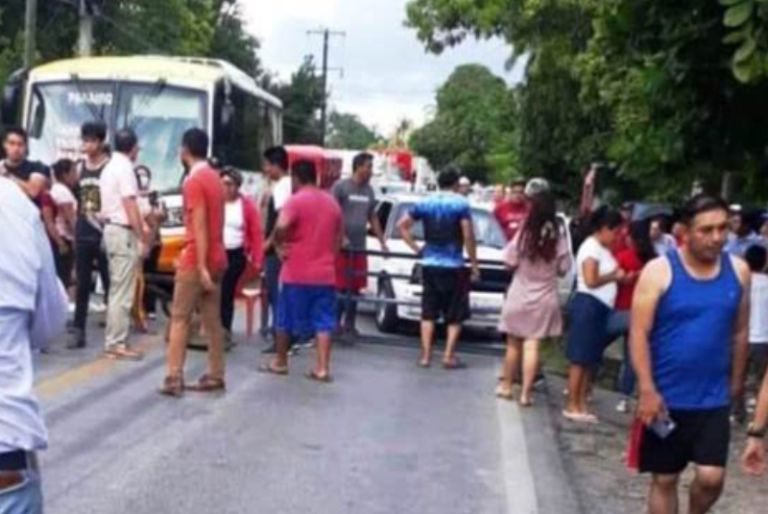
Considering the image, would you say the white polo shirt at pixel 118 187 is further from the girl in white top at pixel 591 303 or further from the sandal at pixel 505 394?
the girl in white top at pixel 591 303

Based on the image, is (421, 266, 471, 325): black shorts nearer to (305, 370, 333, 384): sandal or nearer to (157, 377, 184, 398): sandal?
(305, 370, 333, 384): sandal

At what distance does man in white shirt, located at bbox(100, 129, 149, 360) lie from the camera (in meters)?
13.9

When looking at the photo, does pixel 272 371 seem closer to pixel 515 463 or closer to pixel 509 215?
pixel 515 463

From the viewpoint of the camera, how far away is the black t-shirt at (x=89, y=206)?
1466 centimetres

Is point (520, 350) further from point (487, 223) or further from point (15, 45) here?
point (15, 45)

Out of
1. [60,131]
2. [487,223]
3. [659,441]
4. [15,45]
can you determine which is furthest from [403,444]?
[15,45]

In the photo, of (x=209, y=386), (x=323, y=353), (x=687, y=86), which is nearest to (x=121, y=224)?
(x=209, y=386)

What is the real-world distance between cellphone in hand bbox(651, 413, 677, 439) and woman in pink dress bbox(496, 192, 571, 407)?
5609 millimetres

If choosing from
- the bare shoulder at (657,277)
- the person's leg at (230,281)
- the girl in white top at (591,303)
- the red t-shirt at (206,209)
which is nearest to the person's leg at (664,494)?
the bare shoulder at (657,277)

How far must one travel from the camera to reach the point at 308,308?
13.9 meters

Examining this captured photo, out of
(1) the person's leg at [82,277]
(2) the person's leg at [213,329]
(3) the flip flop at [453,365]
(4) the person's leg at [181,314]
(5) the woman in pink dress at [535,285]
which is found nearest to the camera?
(4) the person's leg at [181,314]

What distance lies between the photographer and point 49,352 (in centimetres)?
1448

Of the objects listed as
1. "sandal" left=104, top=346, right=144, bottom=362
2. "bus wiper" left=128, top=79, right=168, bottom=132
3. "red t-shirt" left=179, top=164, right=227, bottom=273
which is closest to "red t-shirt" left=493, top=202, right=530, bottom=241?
"bus wiper" left=128, top=79, right=168, bottom=132

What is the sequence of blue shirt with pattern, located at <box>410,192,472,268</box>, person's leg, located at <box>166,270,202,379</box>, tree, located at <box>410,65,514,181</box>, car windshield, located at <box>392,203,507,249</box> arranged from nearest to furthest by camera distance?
person's leg, located at <box>166,270,202,379</box> → blue shirt with pattern, located at <box>410,192,472,268</box> → car windshield, located at <box>392,203,507,249</box> → tree, located at <box>410,65,514,181</box>
